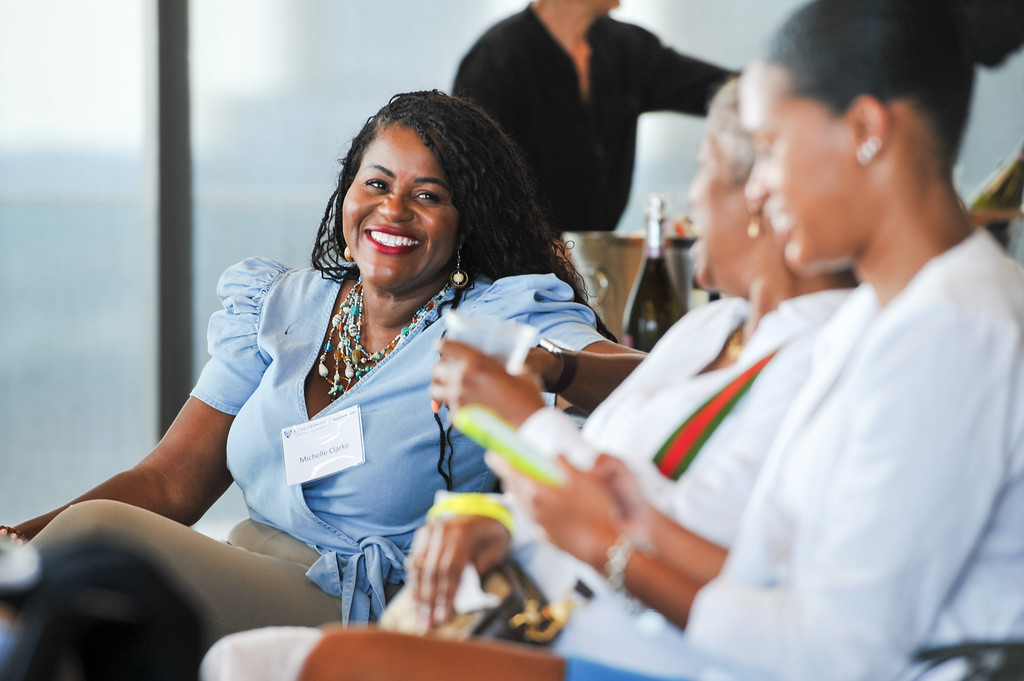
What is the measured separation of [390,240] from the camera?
200 centimetres

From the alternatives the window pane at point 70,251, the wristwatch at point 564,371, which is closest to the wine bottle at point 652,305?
the wristwatch at point 564,371

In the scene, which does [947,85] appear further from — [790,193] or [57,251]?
[57,251]

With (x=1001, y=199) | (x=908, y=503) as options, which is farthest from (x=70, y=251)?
(x=908, y=503)

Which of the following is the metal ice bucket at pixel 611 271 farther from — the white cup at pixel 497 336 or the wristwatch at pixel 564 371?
the white cup at pixel 497 336

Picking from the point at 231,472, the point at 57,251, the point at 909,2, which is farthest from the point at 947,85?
the point at 57,251

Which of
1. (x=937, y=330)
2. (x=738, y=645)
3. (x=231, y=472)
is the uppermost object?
(x=937, y=330)

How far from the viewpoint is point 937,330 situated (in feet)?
2.73

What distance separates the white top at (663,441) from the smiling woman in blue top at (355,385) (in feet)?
1.62

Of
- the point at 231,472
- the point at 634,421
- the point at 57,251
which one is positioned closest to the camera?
the point at 634,421

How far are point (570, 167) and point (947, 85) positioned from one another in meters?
2.50

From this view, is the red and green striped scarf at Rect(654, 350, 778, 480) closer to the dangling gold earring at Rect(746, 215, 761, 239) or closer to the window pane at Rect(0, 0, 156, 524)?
the dangling gold earring at Rect(746, 215, 761, 239)

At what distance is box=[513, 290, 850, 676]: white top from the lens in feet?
3.30

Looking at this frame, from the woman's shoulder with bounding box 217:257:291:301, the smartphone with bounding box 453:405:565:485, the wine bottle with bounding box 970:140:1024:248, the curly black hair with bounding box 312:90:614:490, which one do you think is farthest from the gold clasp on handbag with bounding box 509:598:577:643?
the wine bottle with bounding box 970:140:1024:248

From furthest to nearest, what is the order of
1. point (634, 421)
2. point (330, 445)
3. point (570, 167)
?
point (570, 167), point (330, 445), point (634, 421)
